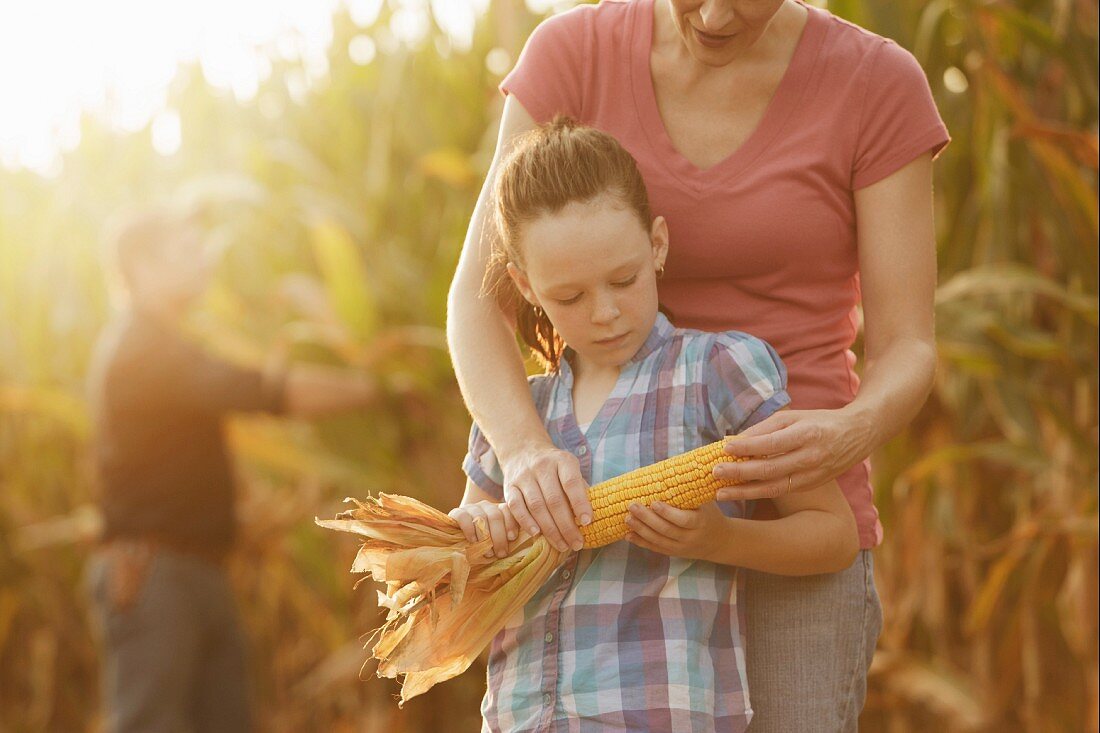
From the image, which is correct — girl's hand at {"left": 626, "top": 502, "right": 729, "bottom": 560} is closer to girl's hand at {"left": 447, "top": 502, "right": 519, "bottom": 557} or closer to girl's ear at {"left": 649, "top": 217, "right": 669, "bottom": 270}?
girl's hand at {"left": 447, "top": 502, "right": 519, "bottom": 557}

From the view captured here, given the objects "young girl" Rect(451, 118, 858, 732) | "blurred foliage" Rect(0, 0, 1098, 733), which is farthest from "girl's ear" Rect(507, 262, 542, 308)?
"blurred foliage" Rect(0, 0, 1098, 733)

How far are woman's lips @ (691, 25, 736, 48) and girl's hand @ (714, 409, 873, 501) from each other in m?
0.38

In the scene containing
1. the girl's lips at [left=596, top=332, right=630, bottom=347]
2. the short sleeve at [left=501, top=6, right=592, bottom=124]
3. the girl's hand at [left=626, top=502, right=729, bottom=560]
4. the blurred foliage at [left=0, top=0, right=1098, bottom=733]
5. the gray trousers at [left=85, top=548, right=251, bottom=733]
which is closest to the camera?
A: the girl's hand at [left=626, top=502, right=729, bottom=560]

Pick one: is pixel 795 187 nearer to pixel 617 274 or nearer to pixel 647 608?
pixel 617 274

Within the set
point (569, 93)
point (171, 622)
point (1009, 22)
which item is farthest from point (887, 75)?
point (171, 622)

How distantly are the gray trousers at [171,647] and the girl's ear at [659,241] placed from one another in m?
2.45

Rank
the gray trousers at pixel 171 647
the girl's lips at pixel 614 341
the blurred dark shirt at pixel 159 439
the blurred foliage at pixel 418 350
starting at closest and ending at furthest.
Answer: the girl's lips at pixel 614 341
the blurred foliage at pixel 418 350
the gray trousers at pixel 171 647
the blurred dark shirt at pixel 159 439

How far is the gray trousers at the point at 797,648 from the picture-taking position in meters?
1.29

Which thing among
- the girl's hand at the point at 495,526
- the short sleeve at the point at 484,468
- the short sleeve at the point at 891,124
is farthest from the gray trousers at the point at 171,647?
the short sleeve at the point at 891,124

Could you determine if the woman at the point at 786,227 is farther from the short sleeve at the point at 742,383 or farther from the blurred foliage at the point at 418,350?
the blurred foliage at the point at 418,350

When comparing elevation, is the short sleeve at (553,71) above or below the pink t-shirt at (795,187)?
above

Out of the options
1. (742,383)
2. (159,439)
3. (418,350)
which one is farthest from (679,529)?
(159,439)

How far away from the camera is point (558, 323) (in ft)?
4.03

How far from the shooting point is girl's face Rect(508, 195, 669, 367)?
46.3 inches
